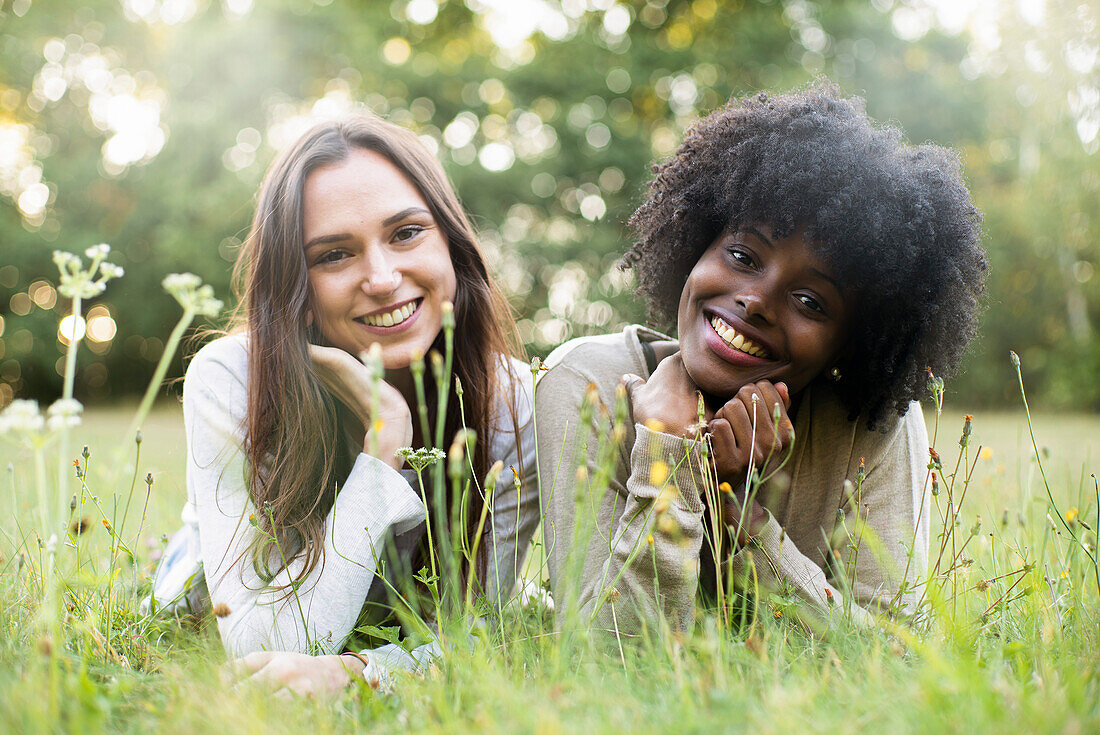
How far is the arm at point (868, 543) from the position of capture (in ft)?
7.54

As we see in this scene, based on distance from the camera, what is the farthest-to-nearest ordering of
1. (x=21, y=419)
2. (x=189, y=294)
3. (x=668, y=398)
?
(x=668, y=398) < (x=189, y=294) < (x=21, y=419)

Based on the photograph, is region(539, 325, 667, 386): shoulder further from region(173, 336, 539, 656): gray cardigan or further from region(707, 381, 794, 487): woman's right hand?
region(707, 381, 794, 487): woman's right hand

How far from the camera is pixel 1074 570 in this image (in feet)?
6.18

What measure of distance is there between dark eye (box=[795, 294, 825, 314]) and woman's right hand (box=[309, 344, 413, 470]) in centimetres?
128

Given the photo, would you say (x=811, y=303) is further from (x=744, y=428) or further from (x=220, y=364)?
(x=220, y=364)

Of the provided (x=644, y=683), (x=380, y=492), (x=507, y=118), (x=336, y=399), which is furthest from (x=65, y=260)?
(x=507, y=118)

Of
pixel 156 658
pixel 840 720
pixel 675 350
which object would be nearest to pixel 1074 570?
pixel 840 720

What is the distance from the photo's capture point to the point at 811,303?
245 centimetres

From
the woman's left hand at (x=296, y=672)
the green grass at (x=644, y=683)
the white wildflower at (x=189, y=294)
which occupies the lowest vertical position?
A: the woman's left hand at (x=296, y=672)

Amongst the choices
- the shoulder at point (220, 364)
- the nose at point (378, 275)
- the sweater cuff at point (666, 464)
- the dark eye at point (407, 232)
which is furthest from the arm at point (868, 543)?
the shoulder at point (220, 364)

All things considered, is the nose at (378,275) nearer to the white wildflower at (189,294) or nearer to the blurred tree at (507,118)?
the white wildflower at (189,294)

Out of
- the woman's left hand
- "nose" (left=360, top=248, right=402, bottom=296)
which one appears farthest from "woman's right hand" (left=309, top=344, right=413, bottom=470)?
the woman's left hand

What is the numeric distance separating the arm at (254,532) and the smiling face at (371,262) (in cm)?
42

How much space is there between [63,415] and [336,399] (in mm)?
1454
